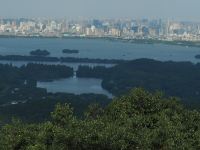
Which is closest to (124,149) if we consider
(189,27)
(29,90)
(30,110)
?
(30,110)

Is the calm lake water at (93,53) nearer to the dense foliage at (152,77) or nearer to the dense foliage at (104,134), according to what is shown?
the dense foliage at (152,77)

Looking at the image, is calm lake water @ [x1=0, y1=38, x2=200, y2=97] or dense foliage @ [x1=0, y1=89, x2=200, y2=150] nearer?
dense foliage @ [x1=0, y1=89, x2=200, y2=150]

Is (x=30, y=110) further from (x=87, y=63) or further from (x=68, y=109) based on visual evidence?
(x=87, y=63)

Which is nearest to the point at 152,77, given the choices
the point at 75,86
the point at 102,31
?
the point at 75,86

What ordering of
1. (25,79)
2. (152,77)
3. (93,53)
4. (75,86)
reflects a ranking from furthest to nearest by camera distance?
(93,53)
(152,77)
(25,79)
(75,86)

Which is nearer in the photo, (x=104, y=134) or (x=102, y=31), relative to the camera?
(x=104, y=134)

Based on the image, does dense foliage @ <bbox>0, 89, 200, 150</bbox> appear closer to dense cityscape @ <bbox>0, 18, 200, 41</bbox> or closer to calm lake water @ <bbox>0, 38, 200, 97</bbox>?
calm lake water @ <bbox>0, 38, 200, 97</bbox>

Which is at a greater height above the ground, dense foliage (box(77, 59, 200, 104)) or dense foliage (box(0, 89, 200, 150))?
dense foliage (box(0, 89, 200, 150))

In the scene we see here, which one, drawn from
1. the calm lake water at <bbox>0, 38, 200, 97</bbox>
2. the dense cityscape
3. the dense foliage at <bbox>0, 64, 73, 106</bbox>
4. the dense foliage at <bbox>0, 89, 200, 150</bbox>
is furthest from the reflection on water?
the dense cityscape

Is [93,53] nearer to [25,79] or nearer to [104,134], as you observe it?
Answer: [25,79]
